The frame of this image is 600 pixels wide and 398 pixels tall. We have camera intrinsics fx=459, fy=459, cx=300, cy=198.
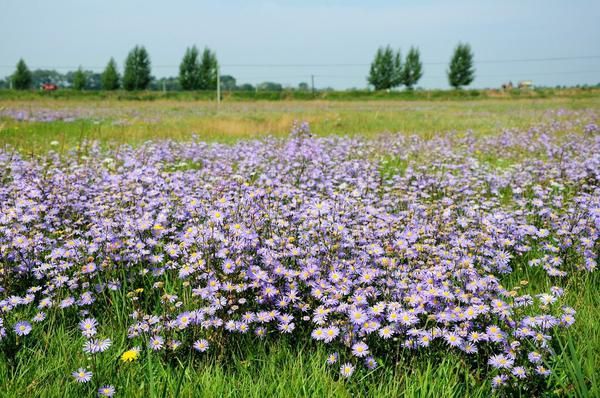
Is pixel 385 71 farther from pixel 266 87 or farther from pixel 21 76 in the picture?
pixel 21 76

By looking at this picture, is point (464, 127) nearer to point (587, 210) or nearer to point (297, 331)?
point (587, 210)

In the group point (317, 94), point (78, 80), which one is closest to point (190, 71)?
point (78, 80)

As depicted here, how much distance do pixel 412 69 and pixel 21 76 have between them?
57367mm

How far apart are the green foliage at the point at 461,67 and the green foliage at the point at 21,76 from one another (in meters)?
62.2

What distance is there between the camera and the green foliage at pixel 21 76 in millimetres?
63094

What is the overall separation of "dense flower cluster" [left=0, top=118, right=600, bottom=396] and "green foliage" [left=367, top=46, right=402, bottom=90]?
233 ft

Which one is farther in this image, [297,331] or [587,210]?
[587,210]

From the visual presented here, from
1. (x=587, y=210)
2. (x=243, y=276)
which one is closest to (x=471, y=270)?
(x=243, y=276)

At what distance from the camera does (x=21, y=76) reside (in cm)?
6331

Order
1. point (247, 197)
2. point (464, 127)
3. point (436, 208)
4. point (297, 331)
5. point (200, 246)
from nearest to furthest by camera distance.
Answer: point (297, 331) < point (200, 246) < point (247, 197) < point (436, 208) < point (464, 127)

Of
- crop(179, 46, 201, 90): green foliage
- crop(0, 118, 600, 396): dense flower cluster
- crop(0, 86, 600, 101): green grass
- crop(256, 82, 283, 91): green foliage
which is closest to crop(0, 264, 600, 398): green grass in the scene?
crop(0, 118, 600, 396): dense flower cluster

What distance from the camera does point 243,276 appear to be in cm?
277

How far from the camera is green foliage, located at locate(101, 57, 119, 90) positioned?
204 feet

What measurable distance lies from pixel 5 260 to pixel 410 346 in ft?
8.85
